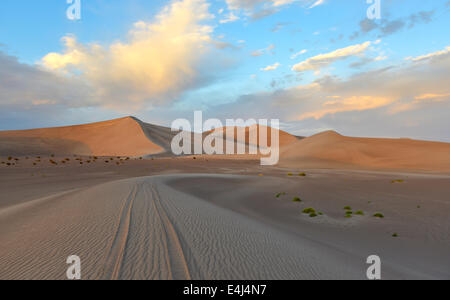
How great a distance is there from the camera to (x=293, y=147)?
54.9m

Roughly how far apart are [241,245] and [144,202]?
15.4 ft

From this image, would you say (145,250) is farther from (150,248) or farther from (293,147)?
(293,147)

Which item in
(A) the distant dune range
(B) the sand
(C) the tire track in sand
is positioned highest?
(A) the distant dune range

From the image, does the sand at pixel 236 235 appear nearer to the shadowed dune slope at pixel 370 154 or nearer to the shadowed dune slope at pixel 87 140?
the shadowed dune slope at pixel 370 154

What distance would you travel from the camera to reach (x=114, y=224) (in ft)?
20.0

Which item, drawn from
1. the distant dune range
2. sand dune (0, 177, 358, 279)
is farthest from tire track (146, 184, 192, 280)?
the distant dune range

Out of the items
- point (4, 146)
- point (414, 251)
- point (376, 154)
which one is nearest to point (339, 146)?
point (376, 154)

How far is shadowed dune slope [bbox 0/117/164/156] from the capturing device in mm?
61434

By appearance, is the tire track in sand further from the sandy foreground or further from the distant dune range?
the distant dune range

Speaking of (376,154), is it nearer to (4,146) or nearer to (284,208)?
(284,208)
